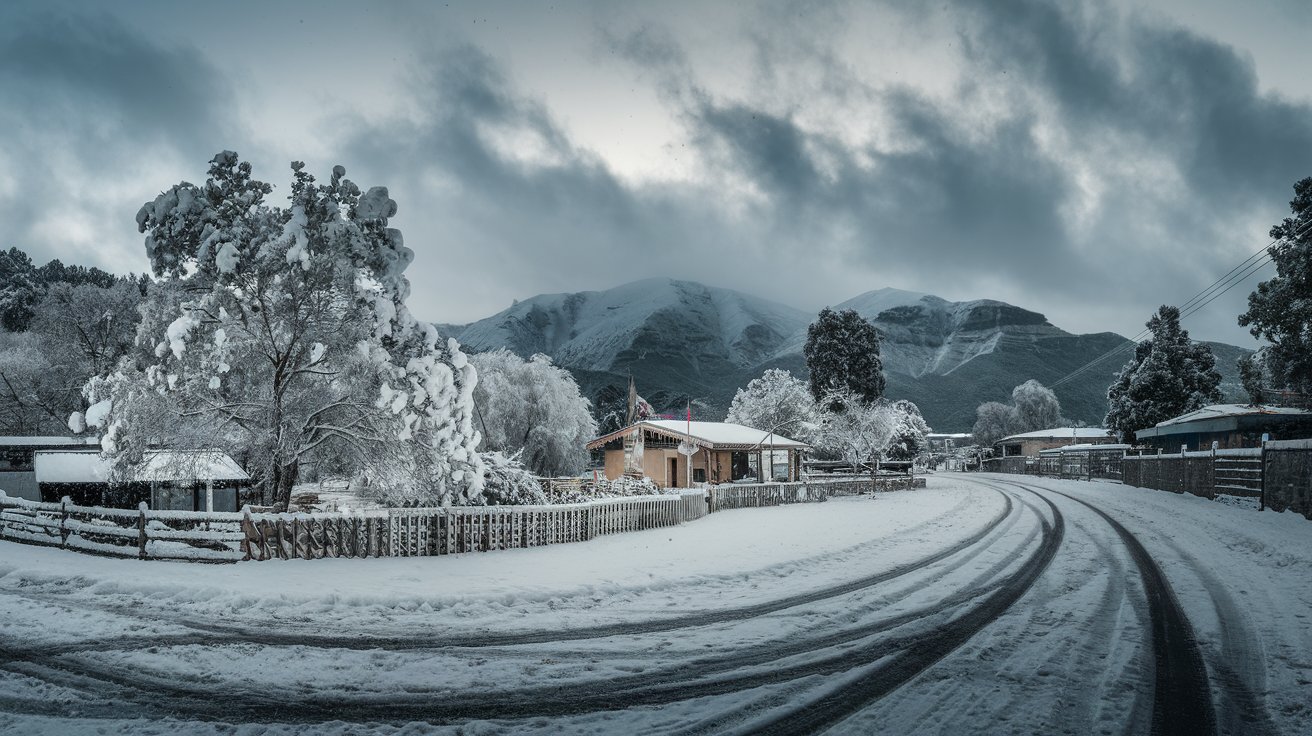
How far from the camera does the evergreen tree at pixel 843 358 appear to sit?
59.7 meters

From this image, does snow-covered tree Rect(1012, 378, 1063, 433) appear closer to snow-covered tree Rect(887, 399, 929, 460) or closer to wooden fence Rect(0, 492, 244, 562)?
snow-covered tree Rect(887, 399, 929, 460)

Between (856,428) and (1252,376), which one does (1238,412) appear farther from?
→ (856,428)

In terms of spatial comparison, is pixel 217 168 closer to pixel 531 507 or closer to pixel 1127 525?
pixel 531 507

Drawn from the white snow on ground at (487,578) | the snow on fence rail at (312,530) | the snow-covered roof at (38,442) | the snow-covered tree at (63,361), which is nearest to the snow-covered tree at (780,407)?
the snow on fence rail at (312,530)

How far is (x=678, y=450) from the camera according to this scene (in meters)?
36.1

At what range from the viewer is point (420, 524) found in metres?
14.7

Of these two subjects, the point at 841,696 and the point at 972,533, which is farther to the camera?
the point at 972,533

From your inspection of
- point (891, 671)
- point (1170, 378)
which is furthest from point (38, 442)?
point (1170, 378)

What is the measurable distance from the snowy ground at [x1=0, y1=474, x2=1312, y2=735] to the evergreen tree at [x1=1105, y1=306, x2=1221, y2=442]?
1901 inches

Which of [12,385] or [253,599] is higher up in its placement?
[12,385]

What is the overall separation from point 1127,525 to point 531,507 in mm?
15693

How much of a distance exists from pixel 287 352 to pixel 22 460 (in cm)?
2568

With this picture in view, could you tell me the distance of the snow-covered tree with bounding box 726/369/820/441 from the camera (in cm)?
6141

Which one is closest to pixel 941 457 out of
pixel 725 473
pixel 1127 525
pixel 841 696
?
pixel 725 473
